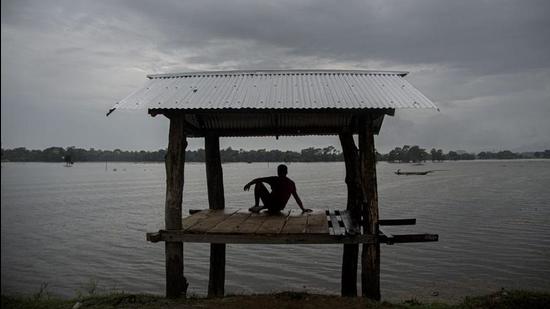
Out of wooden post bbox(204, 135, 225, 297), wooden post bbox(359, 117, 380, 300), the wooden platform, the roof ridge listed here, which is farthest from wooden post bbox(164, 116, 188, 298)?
wooden post bbox(359, 117, 380, 300)

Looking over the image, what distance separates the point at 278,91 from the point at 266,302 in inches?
140

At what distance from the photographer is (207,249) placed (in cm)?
1759

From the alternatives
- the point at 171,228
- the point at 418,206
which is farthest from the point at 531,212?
the point at 171,228

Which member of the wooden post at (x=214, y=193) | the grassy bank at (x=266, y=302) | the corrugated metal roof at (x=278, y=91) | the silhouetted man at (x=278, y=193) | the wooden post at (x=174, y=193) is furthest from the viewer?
the wooden post at (x=214, y=193)

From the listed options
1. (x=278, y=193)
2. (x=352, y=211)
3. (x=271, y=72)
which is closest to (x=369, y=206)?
(x=352, y=211)

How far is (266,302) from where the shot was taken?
7387 mm

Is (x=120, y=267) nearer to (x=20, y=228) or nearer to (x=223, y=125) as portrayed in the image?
(x=223, y=125)

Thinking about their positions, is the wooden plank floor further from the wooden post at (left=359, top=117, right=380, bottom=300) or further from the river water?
the river water

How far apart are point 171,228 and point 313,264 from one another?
8.34 meters

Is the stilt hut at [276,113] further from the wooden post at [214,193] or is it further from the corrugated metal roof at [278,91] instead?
the wooden post at [214,193]

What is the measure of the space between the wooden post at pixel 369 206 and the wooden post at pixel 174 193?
308 cm

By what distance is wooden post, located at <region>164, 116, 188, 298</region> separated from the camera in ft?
24.8

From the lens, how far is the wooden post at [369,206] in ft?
24.9

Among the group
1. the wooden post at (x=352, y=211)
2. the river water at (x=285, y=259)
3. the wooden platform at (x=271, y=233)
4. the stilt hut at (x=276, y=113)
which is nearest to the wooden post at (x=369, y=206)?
the stilt hut at (x=276, y=113)
